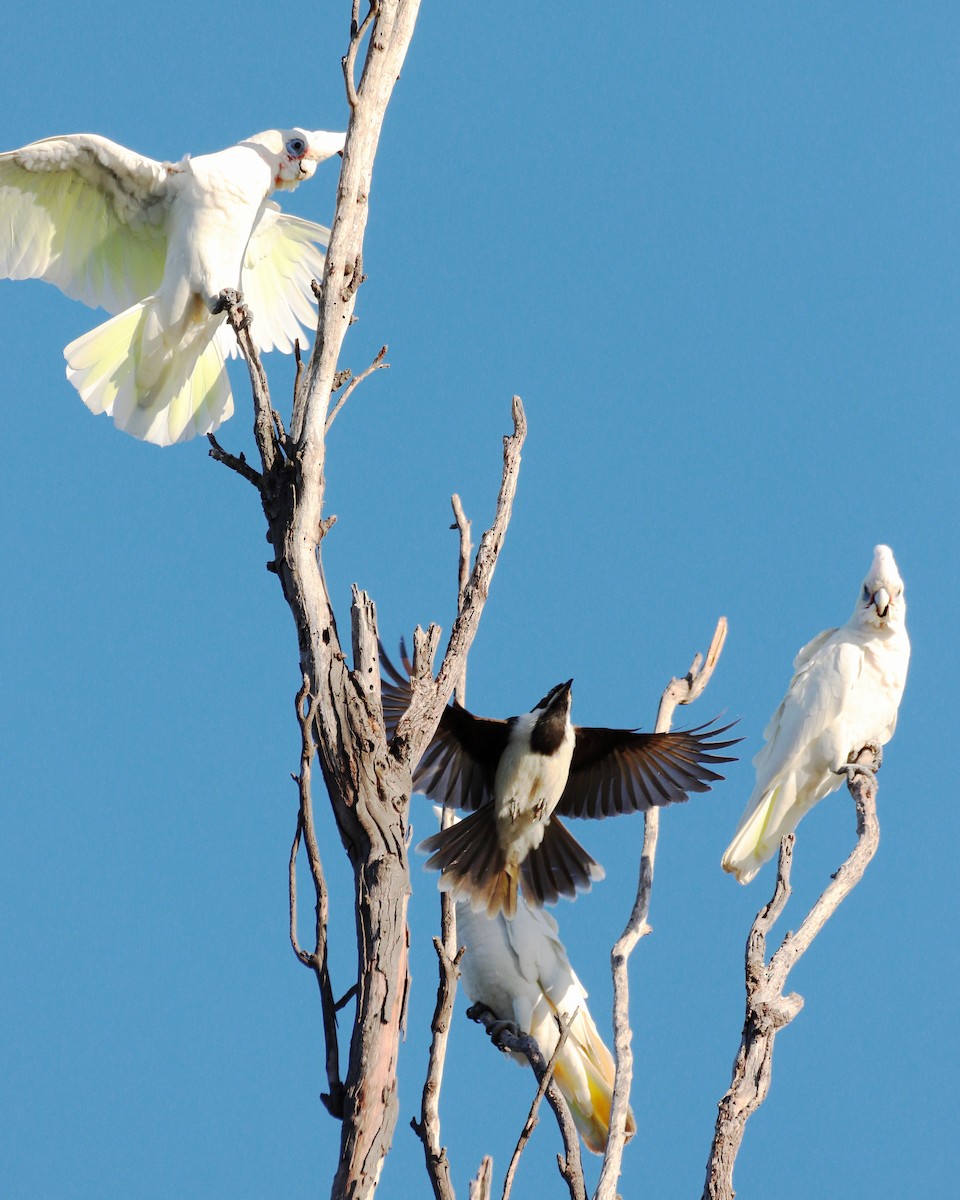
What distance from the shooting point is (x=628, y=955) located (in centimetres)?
475

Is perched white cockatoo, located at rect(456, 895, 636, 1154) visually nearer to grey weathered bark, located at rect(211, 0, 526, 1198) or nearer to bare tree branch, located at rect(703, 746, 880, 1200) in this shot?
bare tree branch, located at rect(703, 746, 880, 1200)

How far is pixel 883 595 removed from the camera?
611 cm

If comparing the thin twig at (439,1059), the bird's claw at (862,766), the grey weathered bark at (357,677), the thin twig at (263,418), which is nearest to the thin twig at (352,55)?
the grey weathered bark at (357,677)

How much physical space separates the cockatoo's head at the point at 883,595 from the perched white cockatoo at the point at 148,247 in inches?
121

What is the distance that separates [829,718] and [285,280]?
3.42 m

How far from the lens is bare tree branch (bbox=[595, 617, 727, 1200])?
4.40 metres

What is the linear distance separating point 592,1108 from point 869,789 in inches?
75.4

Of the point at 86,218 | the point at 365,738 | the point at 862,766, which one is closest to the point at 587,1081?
the point at 862,766

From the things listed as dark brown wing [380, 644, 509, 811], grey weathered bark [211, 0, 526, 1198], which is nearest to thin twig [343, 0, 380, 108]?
grey weathered bark [211, 0, 526, 1198]

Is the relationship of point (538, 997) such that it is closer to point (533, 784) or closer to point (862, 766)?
point (533, 784)

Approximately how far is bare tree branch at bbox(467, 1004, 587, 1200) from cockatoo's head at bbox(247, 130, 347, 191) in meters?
3.68

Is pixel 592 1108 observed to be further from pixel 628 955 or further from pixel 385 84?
pixel 385 84

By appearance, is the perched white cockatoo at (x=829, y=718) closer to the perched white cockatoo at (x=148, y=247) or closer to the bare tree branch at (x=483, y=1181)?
the bare tree branch at (x=483, y=1181)

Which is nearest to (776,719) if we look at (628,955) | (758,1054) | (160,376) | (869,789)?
(869,789)
